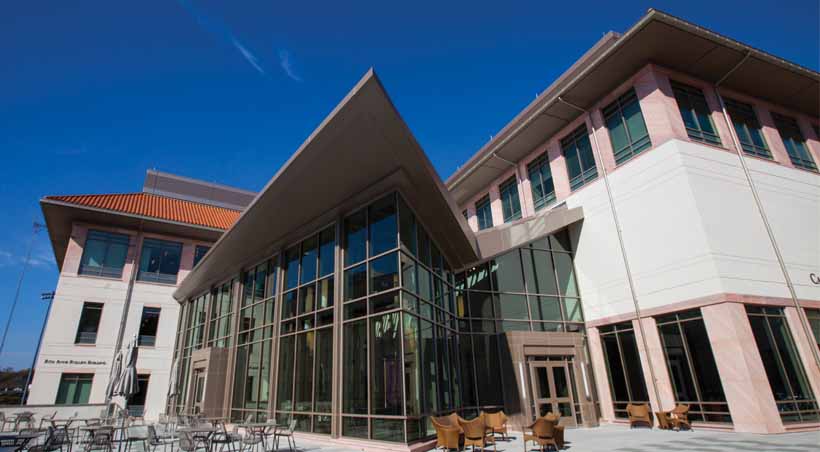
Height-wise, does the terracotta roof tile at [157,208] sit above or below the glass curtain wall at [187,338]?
above

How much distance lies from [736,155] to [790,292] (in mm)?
5284

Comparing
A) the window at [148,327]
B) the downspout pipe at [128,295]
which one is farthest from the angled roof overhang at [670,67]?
the window at [148,327]

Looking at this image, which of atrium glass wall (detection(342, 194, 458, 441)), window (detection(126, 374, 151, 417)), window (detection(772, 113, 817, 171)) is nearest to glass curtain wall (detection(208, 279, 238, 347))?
window (detection(126, 374, 151, 417))

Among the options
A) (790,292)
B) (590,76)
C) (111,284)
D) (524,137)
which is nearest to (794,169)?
(790,292)

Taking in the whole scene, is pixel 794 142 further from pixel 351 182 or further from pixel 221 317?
pixel 221 317

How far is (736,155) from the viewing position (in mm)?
15531

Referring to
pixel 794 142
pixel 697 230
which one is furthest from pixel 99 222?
pixel 794 142

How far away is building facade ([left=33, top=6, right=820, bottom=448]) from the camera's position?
10.9m

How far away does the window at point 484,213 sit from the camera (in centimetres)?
2512

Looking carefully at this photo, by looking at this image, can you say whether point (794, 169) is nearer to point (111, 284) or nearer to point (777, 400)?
point (777, 400)

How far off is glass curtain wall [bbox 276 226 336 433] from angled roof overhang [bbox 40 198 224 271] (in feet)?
51.0

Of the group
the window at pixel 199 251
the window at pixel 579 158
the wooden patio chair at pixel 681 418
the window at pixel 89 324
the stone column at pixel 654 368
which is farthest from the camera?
the window at pixel 199 251

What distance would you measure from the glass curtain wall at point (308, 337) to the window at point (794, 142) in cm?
1974

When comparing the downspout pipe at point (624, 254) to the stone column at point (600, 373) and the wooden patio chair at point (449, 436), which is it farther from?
the wooden patio chair at point (449, 436)
